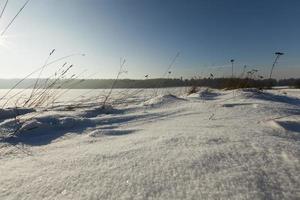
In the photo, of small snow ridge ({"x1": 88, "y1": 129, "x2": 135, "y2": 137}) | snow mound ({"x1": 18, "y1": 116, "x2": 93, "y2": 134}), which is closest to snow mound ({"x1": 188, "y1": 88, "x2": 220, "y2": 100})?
snow mound ({"x1": 18, "y1": 116, "x2": 93, "y2": 134})

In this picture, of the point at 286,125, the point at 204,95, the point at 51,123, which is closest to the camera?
the point at 286,125

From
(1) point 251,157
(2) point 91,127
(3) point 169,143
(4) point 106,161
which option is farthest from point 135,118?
(1) point 251,157

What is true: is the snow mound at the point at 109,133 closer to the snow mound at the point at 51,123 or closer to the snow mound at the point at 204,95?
the snow mound at the point at 51,123

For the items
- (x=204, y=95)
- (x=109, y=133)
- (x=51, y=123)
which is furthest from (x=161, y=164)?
(x=204, y=95)

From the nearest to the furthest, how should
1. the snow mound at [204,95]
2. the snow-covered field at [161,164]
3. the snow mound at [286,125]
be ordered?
the snow-covered field at [161,164] → the snow mound at [286,125] → the snow mound at [204,95]

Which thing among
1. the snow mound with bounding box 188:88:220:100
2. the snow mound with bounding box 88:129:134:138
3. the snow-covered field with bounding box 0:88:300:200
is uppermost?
the snow mound with bounding box 188:88:220:100

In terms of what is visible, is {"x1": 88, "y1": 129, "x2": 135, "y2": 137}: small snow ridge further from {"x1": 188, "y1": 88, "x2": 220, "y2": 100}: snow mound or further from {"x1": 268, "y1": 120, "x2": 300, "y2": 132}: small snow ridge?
{"x1": 188, "y1": 88, "x2": 220, "y2": 100}: snow mound

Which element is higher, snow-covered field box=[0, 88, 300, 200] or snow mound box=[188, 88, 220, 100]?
snow mound box=[188, 88, 220, 100]

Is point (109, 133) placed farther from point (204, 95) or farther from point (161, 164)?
point (204, 95)

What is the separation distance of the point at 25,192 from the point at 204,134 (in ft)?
2.51

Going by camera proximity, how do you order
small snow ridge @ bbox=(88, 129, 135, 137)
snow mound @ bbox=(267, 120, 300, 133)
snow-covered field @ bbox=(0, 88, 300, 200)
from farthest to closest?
1. small snow ridge @ bbox=(88, 129, 135, 137)
2. snow mound @ bbox=(267, 120, 300, 133)
3. snow-covered field @ bbox=(0, 88, 300, 200)

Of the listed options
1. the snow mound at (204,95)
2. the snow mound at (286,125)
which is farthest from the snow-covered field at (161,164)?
the snow mound at (204,95)

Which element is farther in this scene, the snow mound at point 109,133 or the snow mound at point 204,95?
the snow mound at point 204,95

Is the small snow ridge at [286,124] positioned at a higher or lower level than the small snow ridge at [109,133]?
higher
